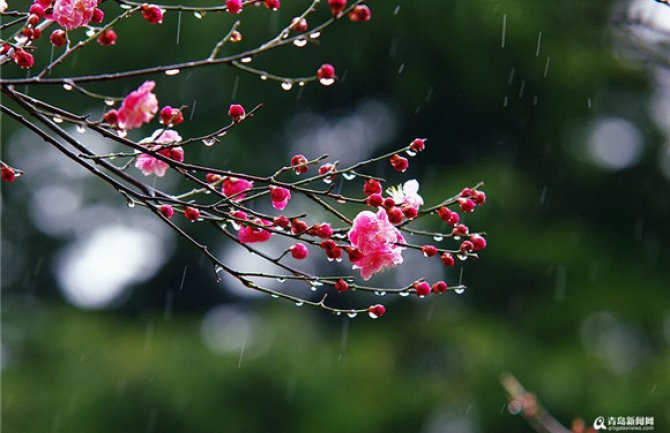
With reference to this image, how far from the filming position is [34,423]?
646cm

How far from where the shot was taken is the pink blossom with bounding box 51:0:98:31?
54.1 inches

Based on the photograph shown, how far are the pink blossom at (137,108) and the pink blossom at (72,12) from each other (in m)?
0.14

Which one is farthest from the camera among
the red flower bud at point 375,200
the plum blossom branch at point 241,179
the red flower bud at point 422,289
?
the red flower bud at point 422,289

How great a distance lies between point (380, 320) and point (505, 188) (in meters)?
1.52

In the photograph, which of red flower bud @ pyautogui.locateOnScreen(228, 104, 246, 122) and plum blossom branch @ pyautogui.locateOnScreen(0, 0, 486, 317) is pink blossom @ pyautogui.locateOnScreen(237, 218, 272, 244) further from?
red flower bud @ pyautogui.locateOnScreen(228, 104, 246, 122)

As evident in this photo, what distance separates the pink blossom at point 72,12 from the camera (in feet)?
4.51

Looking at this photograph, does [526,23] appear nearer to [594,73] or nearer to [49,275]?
[594,73]

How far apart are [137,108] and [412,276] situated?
655 cm

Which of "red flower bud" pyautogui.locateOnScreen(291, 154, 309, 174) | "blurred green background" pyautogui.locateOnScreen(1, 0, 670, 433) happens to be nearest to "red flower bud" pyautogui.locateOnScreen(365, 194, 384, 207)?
"red flower bud" pyautogui.locateOnScreen(291, 154, 309, 174)

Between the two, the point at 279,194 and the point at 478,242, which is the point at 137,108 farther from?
the point at 478,242

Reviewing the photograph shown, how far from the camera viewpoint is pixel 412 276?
7828 mm

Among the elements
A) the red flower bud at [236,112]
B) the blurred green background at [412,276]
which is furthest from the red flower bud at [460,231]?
the blurred green background at [412,276]

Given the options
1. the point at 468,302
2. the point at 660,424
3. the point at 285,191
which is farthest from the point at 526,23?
the point at 285,191

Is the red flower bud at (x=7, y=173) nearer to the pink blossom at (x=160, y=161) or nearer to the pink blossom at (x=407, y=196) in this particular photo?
the pink blossom at (x=160, y=161)
